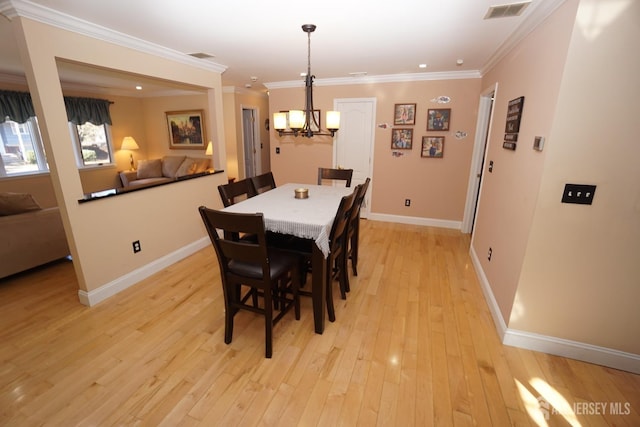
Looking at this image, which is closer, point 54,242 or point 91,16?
point 91,16

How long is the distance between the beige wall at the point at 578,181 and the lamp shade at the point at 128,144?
7.09 meters

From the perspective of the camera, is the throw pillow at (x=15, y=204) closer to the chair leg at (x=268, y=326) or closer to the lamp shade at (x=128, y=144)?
the chair leg at (x=268, y=326)

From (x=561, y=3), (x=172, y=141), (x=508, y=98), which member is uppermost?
(x=561, y=3)

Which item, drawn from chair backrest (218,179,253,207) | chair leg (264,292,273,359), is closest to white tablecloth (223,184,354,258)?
chair backrest (218,179,253,207)

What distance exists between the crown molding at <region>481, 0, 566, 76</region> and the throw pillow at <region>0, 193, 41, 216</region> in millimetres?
4729

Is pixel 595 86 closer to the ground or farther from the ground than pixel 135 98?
closer to the ground

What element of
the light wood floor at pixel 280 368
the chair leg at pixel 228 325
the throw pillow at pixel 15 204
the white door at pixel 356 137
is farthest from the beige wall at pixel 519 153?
the throw pillow at pixel 15 204

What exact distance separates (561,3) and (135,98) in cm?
759

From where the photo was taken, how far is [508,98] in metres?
2.64

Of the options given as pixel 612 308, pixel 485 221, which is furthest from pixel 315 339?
pixel 485 221

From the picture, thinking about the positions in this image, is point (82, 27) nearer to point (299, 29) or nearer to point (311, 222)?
point (299, 29)

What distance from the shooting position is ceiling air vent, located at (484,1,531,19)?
6.29ft

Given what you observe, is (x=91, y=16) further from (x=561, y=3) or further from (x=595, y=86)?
(x=595, y=86)

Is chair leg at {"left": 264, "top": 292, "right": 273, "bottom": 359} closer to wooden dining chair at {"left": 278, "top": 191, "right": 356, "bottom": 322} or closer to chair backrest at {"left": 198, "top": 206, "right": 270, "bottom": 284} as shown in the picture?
chair backrest at {"left": 198, "top": 206, "right": 270, "bottom": 284}
